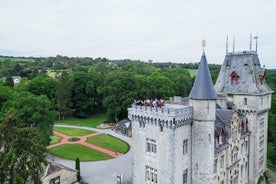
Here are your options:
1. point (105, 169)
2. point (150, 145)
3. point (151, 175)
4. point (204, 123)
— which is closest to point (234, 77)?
point (204, 123)

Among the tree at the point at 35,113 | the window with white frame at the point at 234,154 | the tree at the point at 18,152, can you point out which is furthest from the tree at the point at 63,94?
the window with white frame at the point at 234,154

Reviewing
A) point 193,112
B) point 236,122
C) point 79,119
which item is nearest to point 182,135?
point 193,112

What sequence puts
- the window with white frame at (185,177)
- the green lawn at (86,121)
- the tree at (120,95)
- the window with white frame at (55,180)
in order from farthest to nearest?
the green lawn at (86,121), the tree at (120,95), the window with white frame at (55,180), the window with white frame at (185,177)

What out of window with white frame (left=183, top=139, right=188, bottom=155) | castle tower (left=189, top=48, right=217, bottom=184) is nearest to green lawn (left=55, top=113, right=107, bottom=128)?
window with white frame (left=183, top=139, right=188, bottom=155)

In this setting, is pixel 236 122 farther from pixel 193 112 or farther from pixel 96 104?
pixel 96 104

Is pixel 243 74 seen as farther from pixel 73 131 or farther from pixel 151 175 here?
pixel 73 131

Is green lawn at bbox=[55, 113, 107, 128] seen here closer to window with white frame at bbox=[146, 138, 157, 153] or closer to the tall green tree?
the tall green tree

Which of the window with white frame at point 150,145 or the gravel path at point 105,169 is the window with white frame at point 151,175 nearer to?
the window with white frame at point 150,145
